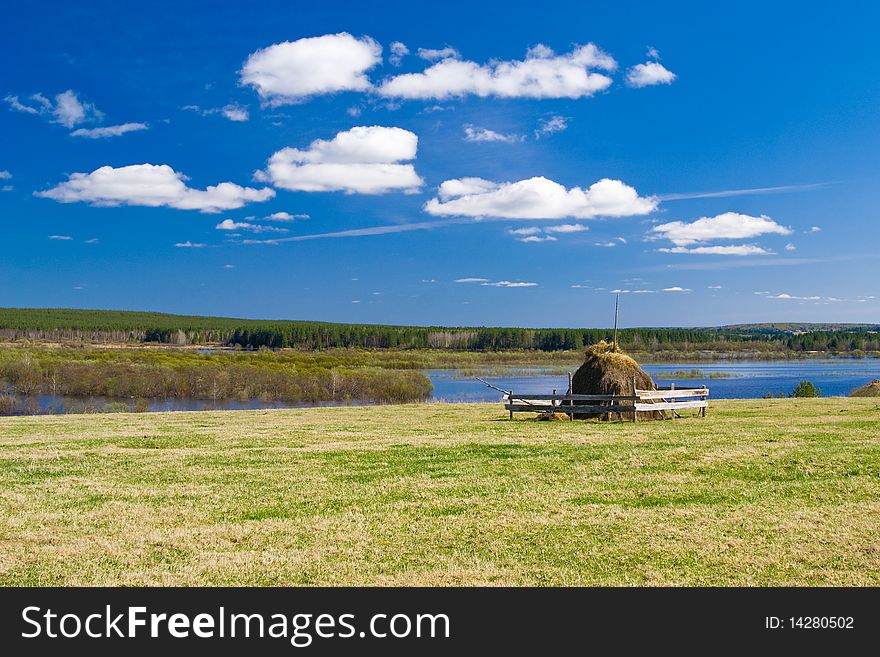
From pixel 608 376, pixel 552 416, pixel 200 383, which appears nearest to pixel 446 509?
pixel 552 416

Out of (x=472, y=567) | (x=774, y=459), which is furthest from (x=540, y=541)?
(x=774, y=459)

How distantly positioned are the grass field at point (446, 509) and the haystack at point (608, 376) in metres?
7.05

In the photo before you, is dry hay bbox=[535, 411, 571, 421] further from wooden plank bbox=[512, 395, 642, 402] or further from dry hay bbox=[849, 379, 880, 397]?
dry hay bbox=[849, 379, 880, 397]

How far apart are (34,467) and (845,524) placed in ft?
49.2

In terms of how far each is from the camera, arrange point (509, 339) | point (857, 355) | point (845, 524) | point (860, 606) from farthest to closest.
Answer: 1. point (509, 339)
2. point (857, 355)
3. point (845, 524)
4. point (860, 606)

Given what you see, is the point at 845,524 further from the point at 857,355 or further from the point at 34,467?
the point at 857,355

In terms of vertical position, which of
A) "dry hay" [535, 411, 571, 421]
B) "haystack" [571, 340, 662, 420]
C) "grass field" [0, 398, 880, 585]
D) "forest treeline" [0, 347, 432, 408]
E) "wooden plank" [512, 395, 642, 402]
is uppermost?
"haystack" [571, 340, 662, 420]

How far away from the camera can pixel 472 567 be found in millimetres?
8453

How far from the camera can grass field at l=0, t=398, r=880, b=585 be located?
27.7 ft

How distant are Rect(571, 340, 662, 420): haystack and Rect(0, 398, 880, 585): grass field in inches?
278

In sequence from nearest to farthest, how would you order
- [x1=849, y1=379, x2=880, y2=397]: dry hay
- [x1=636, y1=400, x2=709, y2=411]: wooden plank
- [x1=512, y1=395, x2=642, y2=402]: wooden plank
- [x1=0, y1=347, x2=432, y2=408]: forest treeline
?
[x1=512, y1=395, x2=642, y2=402]: wooden plank
[x1=636, y1=400, x2=709, y2=411]: wooden plank
[x1=849, y1=379, x2=880, y2=397]: dry hay
[x1=0, y1=347, x2=432, y2=408]: forest treeline

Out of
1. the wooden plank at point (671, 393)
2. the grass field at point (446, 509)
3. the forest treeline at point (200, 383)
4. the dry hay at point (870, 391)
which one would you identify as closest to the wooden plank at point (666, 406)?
the wooden plank at point (671, 393)

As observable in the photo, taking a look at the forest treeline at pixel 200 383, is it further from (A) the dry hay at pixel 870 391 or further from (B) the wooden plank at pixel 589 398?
(B) the wooden plank at pixel 589 398

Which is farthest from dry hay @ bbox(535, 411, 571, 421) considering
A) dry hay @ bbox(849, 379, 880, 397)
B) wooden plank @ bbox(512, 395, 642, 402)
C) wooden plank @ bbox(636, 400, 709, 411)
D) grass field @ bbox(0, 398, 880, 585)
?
dry hay @ bbox(849, 379, 880, 397)
